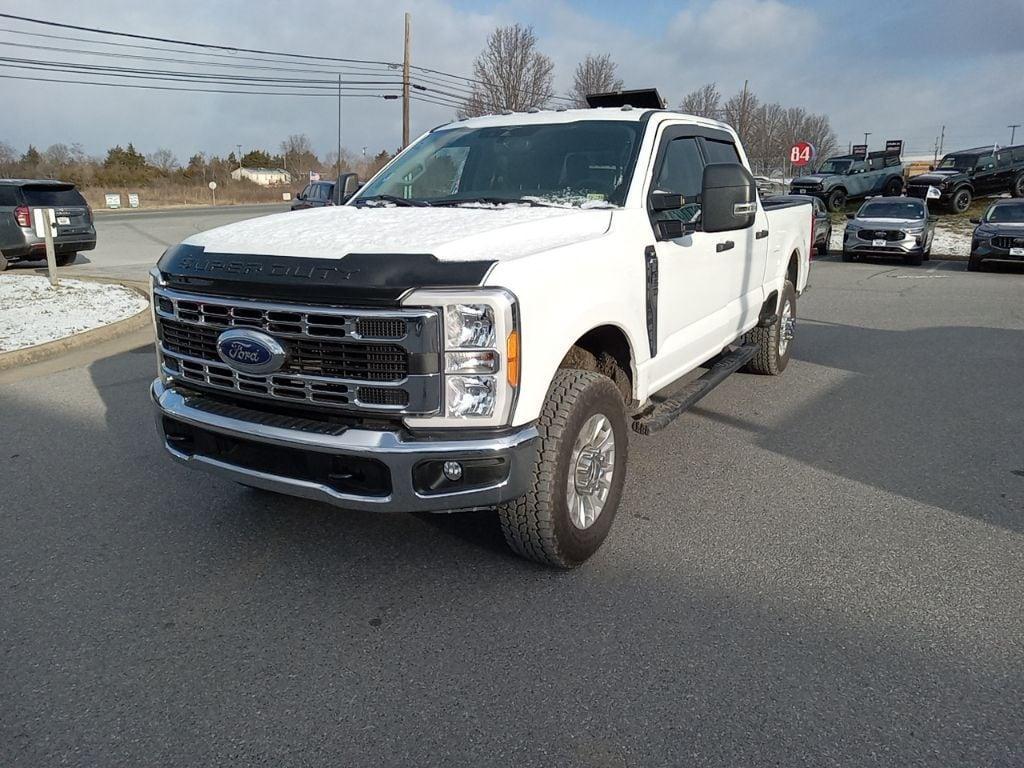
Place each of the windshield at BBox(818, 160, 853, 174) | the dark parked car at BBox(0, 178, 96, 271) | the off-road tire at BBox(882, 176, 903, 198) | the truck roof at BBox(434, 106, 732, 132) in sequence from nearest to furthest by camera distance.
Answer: the truck roof at BBox(434, 106, 732, 132), the dark parked car at BBox(0, 178, 96, 271), the windshield at BBox(818, 160, 853, 174), the off-road tire at BBox(882, 176, 903, 198)

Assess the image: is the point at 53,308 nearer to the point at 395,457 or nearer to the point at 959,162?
the point at 395,457

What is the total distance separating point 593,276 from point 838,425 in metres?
3.09

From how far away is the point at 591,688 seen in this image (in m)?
2.65

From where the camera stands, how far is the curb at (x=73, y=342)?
7.35 m

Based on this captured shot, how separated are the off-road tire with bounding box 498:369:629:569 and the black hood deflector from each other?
2.21ft

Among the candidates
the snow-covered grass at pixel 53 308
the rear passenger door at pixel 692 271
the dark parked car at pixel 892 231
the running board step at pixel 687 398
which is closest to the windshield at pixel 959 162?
the dark parked car at pixel 892 231

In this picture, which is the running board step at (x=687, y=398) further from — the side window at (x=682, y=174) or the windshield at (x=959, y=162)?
the windshield at (x=959, y=162)

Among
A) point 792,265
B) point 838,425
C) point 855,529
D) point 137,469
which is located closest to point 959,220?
point 792,265

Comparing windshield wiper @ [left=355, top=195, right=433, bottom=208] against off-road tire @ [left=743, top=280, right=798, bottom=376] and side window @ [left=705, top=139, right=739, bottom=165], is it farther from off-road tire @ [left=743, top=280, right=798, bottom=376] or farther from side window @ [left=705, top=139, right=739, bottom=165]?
off-road tire @ [left=743, top=280, right=798, bottom=376]

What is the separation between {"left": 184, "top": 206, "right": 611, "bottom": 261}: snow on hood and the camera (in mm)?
2979

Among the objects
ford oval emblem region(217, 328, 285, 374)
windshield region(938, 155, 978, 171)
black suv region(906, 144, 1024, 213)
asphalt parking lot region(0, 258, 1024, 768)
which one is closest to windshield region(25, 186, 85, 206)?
asphalt parking lot region(0, 258, 1024, 768)

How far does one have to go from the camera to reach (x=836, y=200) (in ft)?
87.6

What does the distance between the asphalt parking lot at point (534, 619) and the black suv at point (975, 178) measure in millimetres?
24563

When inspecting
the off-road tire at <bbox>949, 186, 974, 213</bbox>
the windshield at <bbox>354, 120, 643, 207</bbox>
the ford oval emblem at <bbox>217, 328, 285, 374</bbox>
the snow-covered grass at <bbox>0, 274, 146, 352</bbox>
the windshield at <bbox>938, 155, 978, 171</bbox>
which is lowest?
the snow-covered grass at <bbox>0, 274, 146, 352</bbox>
